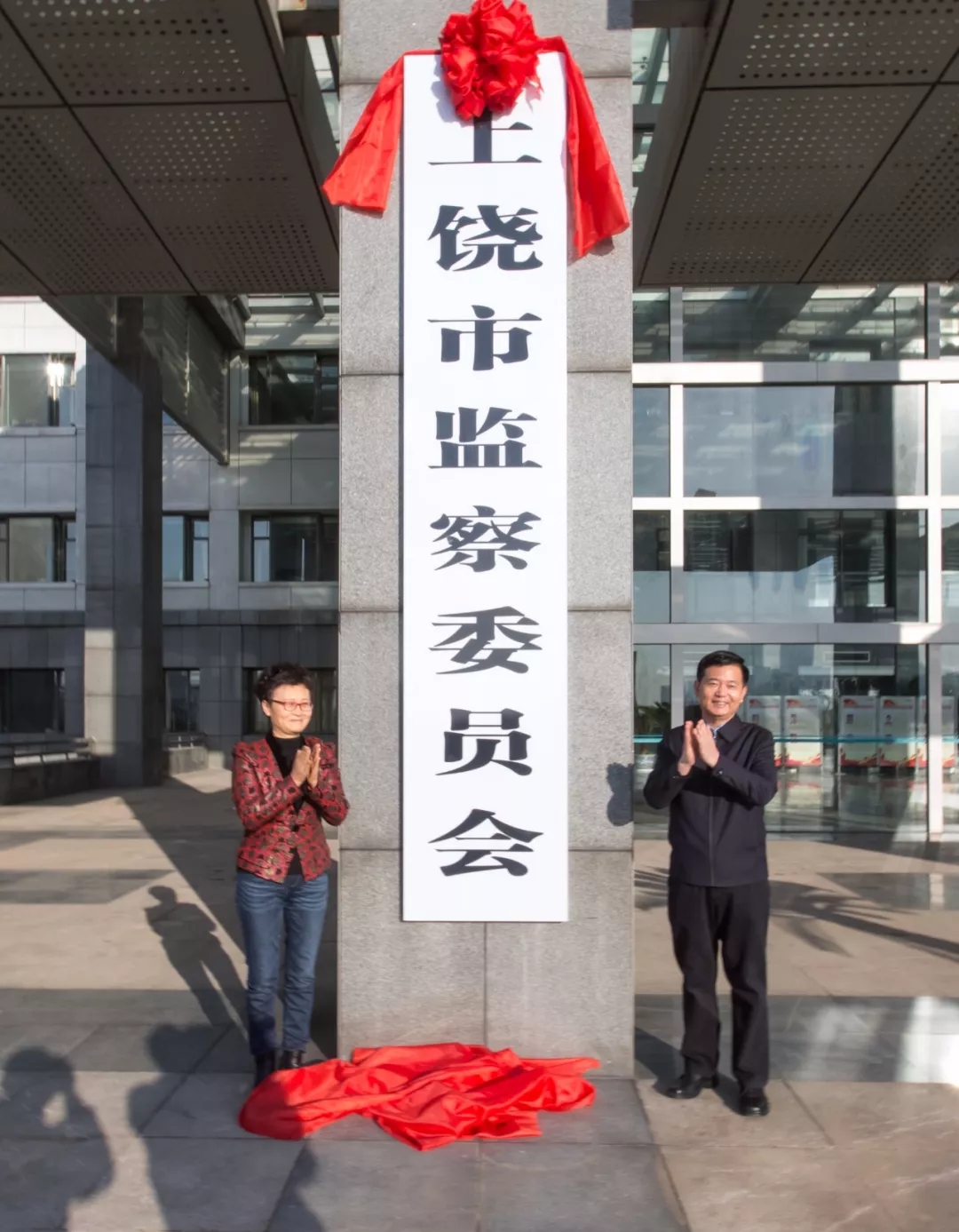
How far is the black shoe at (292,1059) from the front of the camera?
5070mm

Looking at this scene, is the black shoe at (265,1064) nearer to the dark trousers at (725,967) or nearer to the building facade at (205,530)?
the dark trousers at (725,967)

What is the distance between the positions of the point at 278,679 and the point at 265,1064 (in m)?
1.76

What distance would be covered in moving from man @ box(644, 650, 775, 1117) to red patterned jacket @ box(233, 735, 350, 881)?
1438mm

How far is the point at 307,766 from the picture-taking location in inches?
187

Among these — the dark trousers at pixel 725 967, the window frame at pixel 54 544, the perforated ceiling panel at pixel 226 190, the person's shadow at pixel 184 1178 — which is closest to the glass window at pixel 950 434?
the perforated ceiling panel at pixel 226 190

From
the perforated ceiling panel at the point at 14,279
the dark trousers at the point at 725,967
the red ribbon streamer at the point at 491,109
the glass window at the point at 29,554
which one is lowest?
the dark trousers at the point at 725,967

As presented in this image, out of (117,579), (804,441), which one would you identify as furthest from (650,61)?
(117,579)

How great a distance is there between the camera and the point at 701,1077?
195 inches

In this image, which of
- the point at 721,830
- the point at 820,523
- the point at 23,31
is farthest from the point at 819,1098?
the point at 820,523

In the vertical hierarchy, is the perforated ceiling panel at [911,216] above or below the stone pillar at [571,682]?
above

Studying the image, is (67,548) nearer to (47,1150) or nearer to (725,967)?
(47,1150)

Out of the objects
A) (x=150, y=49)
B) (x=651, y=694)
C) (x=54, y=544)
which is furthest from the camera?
(x=54, y=544)

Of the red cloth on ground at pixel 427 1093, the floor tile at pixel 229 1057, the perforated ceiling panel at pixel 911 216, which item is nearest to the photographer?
the red cloth on ground at pixel 427 1093

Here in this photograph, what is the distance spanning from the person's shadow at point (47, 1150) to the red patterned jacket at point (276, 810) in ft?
4.12
